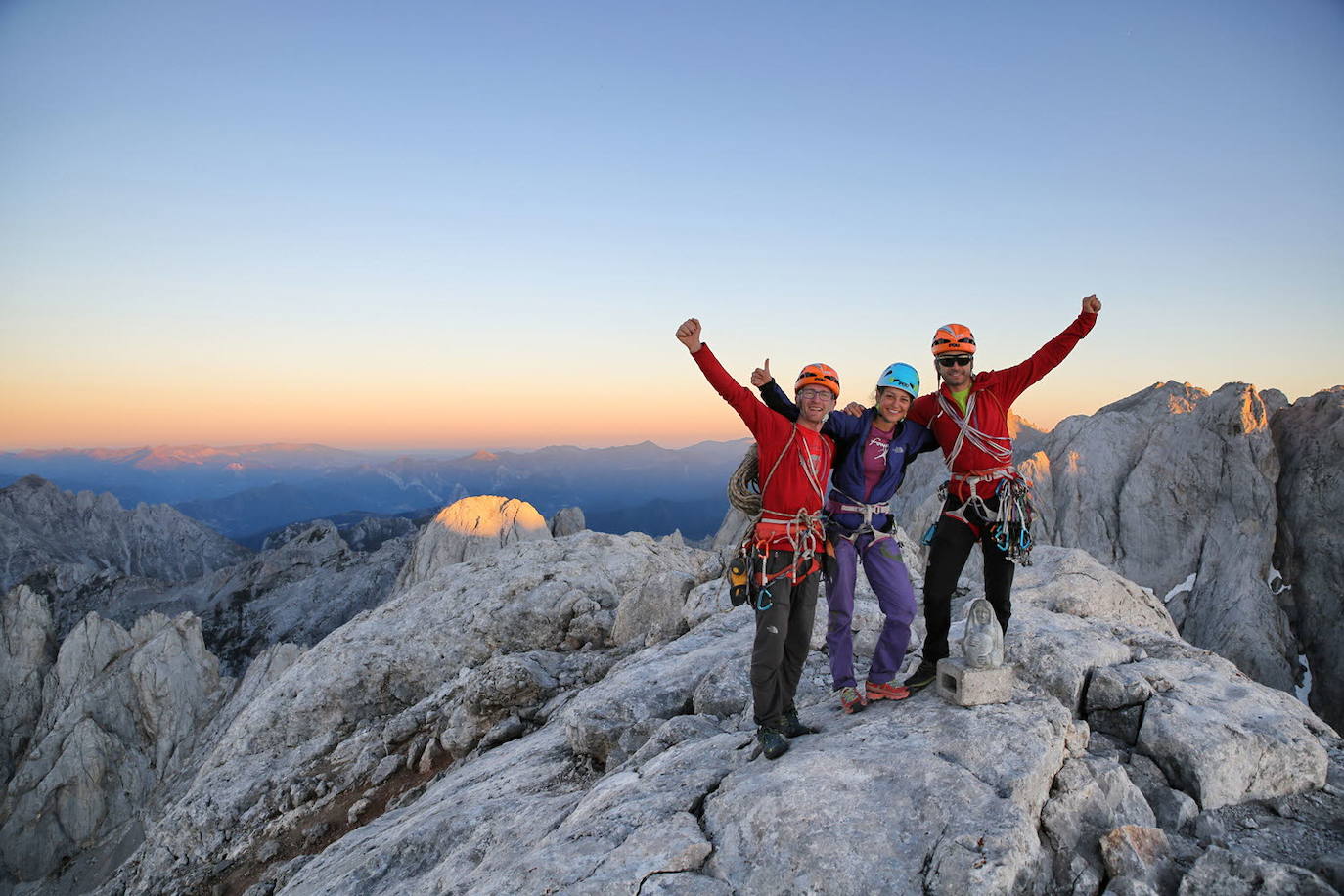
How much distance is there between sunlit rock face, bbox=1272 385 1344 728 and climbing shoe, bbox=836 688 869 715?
5219cm

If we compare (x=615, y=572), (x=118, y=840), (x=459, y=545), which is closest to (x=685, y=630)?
(x=615, y=572)

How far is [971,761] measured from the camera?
6.14m

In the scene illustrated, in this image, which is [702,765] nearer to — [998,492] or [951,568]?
[951,568]

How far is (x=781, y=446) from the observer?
291 inches

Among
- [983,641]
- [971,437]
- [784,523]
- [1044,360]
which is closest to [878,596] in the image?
[983,641]

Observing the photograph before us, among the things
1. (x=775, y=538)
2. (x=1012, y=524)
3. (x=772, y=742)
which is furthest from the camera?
(x=1012, y=524)

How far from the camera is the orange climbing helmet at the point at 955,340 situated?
7617mm

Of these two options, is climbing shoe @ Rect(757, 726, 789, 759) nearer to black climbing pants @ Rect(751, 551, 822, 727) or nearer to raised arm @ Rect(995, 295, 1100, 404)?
black climbing pants @ Rect(751, 551, 822, 727)

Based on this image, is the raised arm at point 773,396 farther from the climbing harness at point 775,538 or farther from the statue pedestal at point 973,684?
the statue pedestal at point 973,684

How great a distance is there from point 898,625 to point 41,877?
229ft

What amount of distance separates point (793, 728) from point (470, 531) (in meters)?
55.3

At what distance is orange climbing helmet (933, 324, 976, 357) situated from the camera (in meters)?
7.62

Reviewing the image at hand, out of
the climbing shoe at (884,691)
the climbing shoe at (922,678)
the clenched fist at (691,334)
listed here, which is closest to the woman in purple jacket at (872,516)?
the climbing shoe at (884,691)

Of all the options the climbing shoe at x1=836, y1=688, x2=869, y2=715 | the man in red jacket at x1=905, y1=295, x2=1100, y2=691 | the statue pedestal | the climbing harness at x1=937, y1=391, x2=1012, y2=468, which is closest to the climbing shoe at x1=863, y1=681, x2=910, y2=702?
the climbing shoe at x1=836, y1=688, x2=869, y2=715
